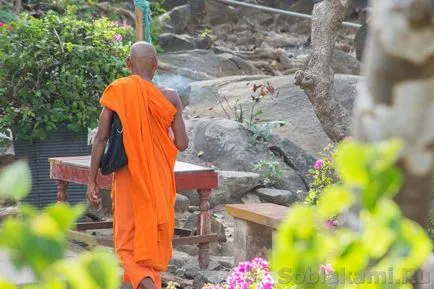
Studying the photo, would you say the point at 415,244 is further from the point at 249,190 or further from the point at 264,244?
the point at 249,190

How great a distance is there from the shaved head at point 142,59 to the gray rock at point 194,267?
1681 mm

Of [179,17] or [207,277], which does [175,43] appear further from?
[207,277]

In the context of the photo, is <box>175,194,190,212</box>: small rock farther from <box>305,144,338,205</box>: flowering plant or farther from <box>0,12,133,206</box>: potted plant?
<box>305,144,338,205</box>: flowering plant

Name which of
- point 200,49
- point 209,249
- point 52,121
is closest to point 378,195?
point 209,249

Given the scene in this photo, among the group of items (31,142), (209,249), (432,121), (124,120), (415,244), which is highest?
(432,121)

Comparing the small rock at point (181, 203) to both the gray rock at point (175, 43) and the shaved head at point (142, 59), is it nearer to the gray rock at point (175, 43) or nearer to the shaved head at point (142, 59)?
the shaved head at point (142, 59)

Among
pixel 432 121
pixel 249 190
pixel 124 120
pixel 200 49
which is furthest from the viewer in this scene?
pixel 200 49

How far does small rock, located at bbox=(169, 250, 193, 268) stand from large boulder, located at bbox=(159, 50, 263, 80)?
8.94 meters

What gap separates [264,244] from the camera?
274 inches

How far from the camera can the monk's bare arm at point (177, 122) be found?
618 cm

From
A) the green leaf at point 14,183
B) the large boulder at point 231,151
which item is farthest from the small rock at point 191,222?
the green leaf at point 14,183

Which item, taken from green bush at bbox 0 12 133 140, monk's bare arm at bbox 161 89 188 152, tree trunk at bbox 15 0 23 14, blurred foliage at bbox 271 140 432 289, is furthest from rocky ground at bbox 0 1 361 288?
blurred foliage at bbox 271 140 432 289

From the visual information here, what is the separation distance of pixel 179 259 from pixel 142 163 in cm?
192

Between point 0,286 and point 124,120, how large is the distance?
4344 mm
